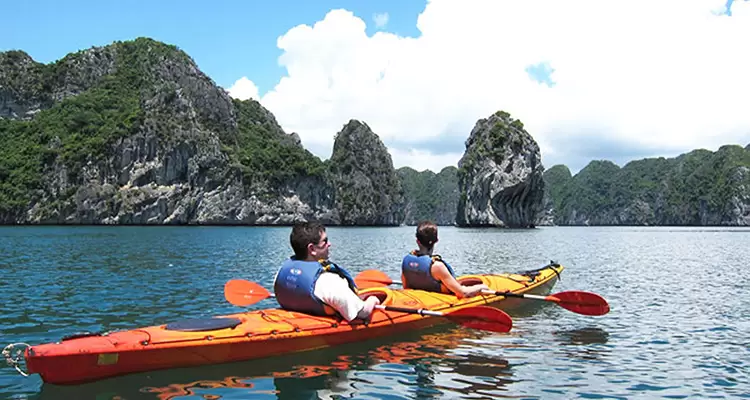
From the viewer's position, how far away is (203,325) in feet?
25.3

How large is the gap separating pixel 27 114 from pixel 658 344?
456 feet

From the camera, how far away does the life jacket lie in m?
11.0

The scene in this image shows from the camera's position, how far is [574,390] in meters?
7.31

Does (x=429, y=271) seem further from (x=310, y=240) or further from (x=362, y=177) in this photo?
(x=362, y=177)

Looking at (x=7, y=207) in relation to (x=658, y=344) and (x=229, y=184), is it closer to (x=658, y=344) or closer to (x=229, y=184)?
(x=229, y=184)

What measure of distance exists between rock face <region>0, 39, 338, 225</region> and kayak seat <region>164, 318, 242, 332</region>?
99.4m

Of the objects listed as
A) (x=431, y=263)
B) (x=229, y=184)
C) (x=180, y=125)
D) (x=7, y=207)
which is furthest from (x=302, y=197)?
(x=431, y=263)

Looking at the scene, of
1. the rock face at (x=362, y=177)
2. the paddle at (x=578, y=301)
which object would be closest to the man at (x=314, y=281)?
the paddle at (x=578, y=301)

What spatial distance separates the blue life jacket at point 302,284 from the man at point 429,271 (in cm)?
236

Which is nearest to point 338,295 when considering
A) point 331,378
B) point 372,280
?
point 331,378

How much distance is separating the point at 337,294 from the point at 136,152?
10624cm

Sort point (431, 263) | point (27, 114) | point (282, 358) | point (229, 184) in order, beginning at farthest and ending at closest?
point (27, 114) < point (229, 184) < point (431, 263) < point (282, 358)

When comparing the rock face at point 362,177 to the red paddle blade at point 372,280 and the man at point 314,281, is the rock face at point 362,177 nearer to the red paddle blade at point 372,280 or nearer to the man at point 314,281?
the red paddle blade at point 372,280

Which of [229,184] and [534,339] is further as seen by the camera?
[229,184]
